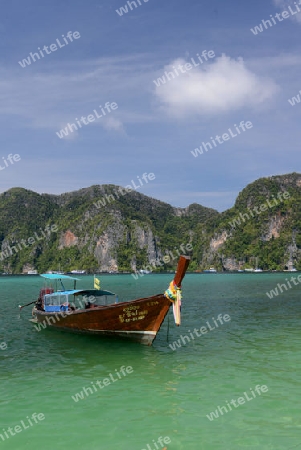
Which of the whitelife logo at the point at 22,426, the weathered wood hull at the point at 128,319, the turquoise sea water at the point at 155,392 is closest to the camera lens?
the turquoise sea water at the point at 155,392

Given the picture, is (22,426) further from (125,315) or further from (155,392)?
(125,315)

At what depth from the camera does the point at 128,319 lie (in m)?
19.5

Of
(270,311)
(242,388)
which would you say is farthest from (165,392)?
(270,311)

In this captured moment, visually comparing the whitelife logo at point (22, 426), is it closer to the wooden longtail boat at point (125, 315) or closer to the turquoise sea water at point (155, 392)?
the turquoise sea water at point (155, 392)

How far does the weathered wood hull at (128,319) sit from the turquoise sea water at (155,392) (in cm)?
56

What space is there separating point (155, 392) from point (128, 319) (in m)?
7.37

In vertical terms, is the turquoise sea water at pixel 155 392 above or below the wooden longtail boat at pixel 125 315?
below

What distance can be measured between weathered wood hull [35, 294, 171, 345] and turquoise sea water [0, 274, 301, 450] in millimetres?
564

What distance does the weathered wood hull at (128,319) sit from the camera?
18.6 m

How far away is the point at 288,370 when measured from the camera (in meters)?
14.2

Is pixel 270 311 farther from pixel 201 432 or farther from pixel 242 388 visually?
pixel 201 432

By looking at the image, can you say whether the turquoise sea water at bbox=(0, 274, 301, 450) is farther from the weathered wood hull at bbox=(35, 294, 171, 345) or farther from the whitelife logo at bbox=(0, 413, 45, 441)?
the weathered wood hull at bbox=(35, 294, 171, 345)

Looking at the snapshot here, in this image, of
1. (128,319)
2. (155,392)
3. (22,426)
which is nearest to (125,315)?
(128,319)

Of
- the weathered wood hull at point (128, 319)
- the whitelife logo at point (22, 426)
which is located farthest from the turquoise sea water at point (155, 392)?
the weathered wood hull at point (128, 319)
